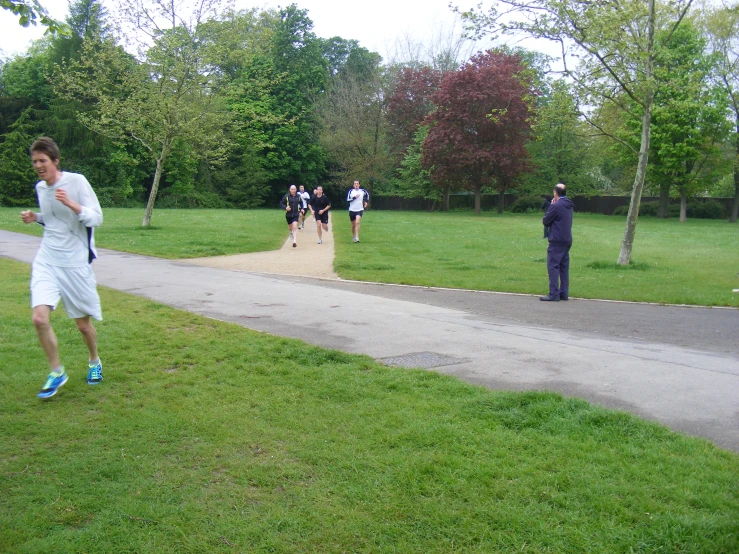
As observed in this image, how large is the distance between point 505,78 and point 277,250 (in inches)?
1241

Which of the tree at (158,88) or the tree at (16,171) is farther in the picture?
the tree at (16,171)

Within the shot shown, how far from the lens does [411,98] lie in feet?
181

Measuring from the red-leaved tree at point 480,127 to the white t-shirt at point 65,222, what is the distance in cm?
4101

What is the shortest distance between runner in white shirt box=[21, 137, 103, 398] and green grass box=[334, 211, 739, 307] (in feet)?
26.4

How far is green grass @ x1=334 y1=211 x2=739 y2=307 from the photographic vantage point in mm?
12695

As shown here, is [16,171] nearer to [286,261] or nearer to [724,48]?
[286,261]

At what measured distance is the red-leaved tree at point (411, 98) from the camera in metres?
54.6

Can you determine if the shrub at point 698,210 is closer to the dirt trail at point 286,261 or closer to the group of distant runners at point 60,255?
the dirt trail at point 286,261

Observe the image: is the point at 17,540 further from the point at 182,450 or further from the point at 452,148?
the point at 452,148

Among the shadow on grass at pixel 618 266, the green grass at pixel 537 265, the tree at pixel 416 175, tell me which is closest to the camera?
the green grass at pixel 537 265

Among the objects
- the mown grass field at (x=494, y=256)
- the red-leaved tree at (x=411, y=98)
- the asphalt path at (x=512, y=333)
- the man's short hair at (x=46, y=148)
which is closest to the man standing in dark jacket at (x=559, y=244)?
the asphalt path at (x=512, y=333)

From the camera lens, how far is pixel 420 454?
4.23 metres

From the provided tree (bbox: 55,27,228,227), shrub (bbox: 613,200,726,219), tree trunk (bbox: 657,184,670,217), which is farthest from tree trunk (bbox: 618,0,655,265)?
shrub (bbox: 613,200,726,219)

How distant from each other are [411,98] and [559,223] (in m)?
45.4
